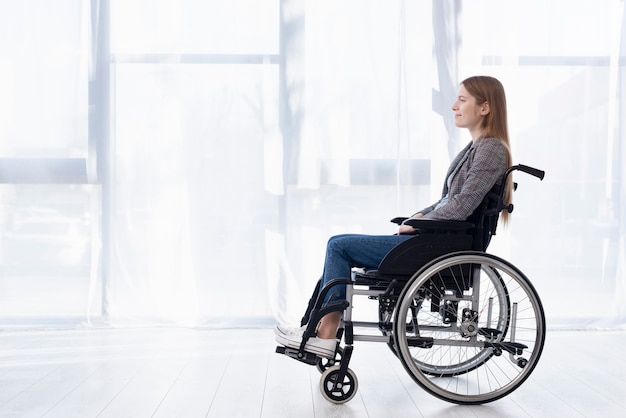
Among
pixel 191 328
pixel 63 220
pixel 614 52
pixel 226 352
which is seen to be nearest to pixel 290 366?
pixel 226 352

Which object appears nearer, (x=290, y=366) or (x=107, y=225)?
(x=290, y=366)

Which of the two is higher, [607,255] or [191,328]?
[607,255]

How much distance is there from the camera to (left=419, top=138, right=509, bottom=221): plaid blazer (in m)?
2.01

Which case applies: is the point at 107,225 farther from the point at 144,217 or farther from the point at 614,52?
the point at 614,52

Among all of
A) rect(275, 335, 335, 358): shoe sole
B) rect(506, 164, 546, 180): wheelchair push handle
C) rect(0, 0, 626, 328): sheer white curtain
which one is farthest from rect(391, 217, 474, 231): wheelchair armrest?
rect(0, 0, 626, 328): sheer white curtain

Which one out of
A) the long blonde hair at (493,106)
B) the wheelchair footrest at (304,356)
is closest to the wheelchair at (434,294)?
the wheelchair footrest at (304,356)

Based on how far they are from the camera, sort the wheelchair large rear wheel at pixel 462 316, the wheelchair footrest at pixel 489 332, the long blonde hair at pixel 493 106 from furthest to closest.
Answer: the long blonde hair at pixel 493 106 → the wheelchair footrest at pixel 489 332 → the wheelchair large rear wheel at pixel 462 316

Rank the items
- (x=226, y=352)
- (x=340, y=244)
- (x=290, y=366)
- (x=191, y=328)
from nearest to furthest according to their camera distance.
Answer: (x=340, y=244) < (x=290, y=366) < (x=226, y=352) < (x=191, y=328)

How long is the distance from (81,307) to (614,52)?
9.51 ft

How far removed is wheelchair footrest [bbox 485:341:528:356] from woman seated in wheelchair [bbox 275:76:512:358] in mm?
391

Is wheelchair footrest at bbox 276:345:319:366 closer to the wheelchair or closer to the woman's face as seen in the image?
the wheelchair

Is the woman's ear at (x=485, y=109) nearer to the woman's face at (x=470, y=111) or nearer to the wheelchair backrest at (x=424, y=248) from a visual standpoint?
the woman's face at (x=470, y=111)

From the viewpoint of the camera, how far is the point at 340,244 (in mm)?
2080

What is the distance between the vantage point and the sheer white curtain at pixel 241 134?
128 inches
